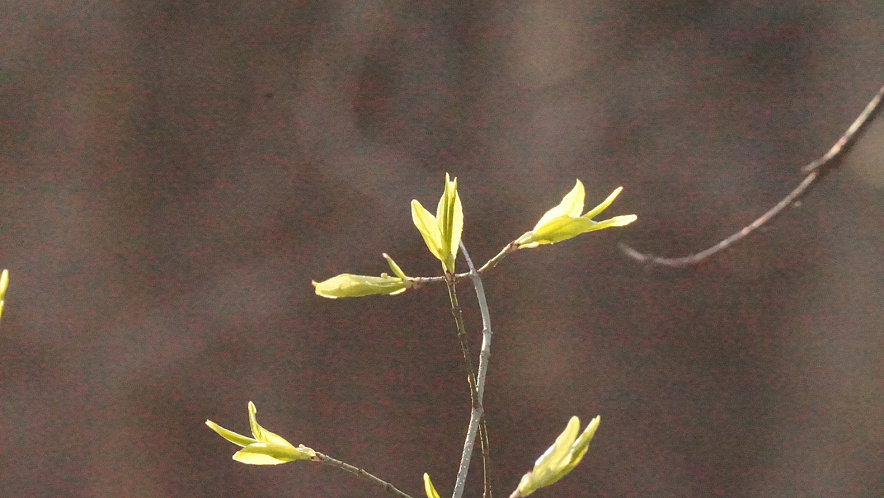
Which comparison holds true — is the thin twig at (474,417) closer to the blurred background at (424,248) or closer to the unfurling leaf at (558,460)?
the unfurling leaf at (558,460)

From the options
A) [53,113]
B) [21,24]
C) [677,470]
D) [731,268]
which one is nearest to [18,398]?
[53,113]

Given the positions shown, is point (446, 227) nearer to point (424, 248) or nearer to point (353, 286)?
point (353, 286)

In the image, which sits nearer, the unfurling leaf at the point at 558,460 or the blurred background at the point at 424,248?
the unfurling leaf at the point at 558,460

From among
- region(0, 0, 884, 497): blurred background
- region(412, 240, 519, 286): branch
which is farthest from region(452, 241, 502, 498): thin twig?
region(0, 0, 884, 497): blurred background

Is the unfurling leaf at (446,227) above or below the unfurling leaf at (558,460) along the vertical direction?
above

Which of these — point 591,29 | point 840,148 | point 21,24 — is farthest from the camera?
point 591,29

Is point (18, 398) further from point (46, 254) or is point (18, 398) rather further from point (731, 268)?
point (731, 268)

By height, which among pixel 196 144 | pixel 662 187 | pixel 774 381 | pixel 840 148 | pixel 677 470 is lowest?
pixel 677 470

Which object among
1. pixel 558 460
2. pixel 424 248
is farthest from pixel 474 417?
pixel 424 248

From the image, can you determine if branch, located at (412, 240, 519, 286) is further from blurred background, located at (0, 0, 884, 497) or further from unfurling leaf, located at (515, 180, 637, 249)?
blurred background, located at (0, 0, 884, 497)

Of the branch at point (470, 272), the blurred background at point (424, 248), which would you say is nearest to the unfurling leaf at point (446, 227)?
the branch at point (470, 272)
